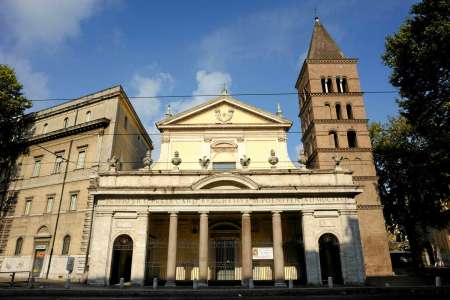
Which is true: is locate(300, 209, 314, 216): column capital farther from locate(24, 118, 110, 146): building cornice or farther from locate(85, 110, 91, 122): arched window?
locate(85, 110, 91, 122): arched window

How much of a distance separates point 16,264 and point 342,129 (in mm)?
27747

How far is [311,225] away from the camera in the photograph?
18656 mm

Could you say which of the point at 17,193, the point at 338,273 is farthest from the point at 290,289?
the point at 17,193

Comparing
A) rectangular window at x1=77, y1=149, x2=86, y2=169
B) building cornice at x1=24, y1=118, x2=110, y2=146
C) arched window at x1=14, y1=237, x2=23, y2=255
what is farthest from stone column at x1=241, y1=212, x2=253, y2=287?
arched window at x1=14, y1=237, x2=23, y2=255

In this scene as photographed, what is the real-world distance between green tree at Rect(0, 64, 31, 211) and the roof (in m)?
26.7

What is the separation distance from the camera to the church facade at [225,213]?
1838cm

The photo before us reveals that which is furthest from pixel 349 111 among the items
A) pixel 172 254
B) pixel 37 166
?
pixel 37 166

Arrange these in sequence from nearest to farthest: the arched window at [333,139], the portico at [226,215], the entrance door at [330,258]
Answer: the portico at [226,215], the entrance door at [330,258], the arched window at [333,139]

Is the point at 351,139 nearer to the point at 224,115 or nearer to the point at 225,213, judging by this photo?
the point at 224,115

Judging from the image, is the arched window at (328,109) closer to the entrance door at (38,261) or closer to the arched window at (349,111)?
the arched window at (349,111)

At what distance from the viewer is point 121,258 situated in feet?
67.8

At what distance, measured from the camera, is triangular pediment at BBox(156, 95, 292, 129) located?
23.8 metres

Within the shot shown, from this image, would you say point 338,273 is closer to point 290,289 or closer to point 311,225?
point 311,225

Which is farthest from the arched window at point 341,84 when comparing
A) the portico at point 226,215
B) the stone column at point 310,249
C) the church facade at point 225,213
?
the stone column at point 310,249
